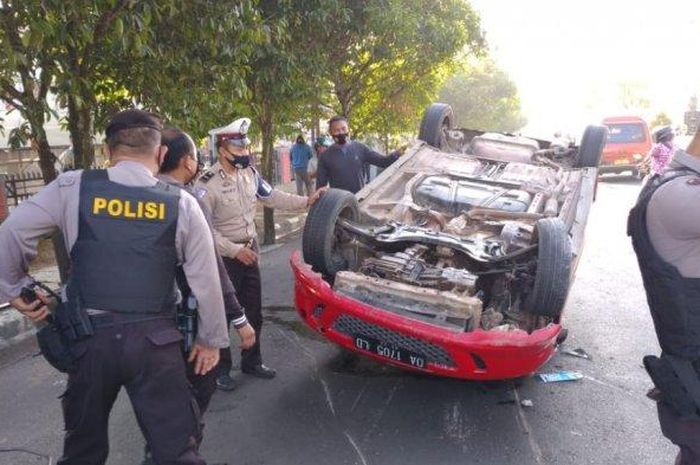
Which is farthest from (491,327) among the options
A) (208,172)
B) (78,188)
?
(78,188)

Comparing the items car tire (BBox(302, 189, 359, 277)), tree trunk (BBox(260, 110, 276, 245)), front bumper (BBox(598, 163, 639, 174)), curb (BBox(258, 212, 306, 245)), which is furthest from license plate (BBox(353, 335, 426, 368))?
front bumper (BBox(598, 163, 639, 174))

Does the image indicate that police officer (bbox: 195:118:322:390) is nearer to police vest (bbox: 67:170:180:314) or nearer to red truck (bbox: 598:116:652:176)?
police vest (bbox: 67:170:180:314)

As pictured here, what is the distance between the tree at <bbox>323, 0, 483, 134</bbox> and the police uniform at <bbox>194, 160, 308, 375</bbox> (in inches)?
203

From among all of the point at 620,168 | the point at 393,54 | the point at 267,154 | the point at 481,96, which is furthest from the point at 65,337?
the point at 481,96

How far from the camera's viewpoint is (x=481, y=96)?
100 ft

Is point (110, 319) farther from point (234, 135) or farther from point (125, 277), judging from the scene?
point (234, 135)

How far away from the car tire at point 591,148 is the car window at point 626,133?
12.7 meters

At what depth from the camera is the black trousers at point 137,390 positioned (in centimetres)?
231

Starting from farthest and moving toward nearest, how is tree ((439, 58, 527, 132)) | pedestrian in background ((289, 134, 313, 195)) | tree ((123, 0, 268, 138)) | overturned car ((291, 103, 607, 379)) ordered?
tree ((439, 58, 527, 132)) → pedestrian in background ((289, 134, 313, 195)) → tree ((123, 0, 268, 138)) → overturned car ((291, 103, 607, 379))

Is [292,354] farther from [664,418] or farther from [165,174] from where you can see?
[664,418]

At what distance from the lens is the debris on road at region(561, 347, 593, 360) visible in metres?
4.80

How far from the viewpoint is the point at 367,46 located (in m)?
11.2

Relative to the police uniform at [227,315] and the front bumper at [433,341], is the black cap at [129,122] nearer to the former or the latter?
the police uniform at [227,315]

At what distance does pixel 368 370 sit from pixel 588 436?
60.3 inches
